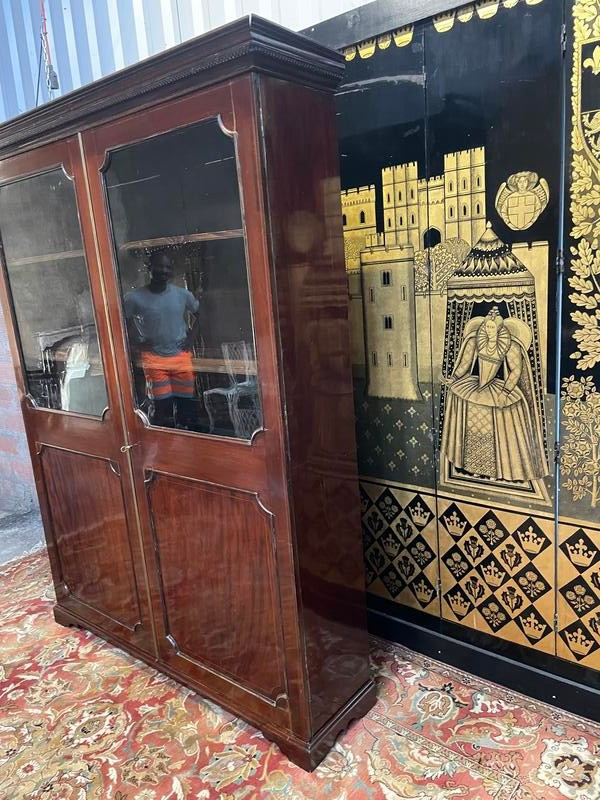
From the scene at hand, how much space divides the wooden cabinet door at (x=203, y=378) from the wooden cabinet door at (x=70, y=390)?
0.36 ft

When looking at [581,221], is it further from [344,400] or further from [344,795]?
[344,795]

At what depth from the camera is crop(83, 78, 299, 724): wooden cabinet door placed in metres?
1.51

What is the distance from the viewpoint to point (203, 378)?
1.78m

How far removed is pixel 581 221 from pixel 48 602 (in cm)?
267

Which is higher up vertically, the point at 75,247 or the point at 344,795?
the point at 75,247

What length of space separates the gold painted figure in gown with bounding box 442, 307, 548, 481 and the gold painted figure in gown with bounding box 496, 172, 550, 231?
0.26 m

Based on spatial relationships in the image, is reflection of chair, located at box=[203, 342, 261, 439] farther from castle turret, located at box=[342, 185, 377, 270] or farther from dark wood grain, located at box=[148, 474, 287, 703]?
castle turret, located at box=[342, 185, 377, 270]

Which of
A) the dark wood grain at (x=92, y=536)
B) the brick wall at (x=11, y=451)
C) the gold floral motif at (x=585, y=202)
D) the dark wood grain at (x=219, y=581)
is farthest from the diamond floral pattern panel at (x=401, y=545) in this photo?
the brick wall at (x=11, y=451)

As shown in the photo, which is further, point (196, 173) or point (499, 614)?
point (499, 614)

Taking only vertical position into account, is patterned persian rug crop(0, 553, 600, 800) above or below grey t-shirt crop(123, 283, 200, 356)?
below

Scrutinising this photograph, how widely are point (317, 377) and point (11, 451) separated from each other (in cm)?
281

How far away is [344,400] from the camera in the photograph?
1741mm

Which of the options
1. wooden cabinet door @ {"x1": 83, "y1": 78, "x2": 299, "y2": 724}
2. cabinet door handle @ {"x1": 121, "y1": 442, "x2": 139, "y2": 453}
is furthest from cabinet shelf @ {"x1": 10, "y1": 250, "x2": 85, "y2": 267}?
cabinet door handle @ {"x1": 121, "y1": 442, "x2": 139, "y2": 453}

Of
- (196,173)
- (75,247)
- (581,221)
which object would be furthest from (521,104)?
(75,247)
